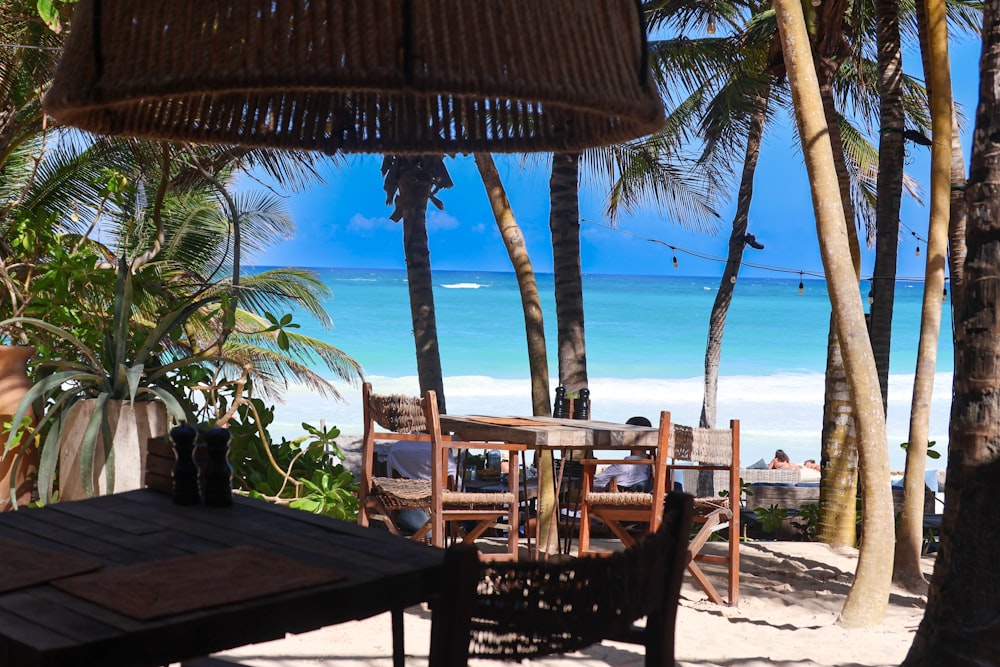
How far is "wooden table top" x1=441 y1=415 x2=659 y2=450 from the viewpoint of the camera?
15.7 ft

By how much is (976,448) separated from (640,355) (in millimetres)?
38288

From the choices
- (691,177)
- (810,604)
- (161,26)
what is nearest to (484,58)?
(161,26)

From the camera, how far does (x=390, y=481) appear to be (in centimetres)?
550

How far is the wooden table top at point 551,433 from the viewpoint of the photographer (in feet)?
15.7

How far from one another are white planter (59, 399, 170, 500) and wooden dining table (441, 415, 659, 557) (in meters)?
1.71

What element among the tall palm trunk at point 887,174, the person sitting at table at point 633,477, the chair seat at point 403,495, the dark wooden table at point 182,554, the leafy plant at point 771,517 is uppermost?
the tall palm trunk at point 887,174

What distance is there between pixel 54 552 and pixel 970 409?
8.83ft

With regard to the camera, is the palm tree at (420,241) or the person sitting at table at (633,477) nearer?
the person sitting at table at (633,477)

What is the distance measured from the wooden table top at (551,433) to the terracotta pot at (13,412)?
1.91 metres

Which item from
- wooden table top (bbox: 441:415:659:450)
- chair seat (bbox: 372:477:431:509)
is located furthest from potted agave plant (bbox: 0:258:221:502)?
wooden table top (bbox: 441:415:659:450)

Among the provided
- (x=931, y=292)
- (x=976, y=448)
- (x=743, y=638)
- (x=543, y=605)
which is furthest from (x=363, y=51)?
(x=931, y=292)

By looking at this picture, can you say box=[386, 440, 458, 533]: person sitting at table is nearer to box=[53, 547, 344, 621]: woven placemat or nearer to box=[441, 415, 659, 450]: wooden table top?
box=[441, 415, 659, 450]: wooden table top

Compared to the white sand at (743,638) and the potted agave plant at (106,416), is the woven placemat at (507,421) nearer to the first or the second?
the white sand at (743,638)

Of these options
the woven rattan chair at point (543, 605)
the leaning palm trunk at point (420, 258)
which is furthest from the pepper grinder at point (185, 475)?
the leaning palm trunk at point (420, 258)
